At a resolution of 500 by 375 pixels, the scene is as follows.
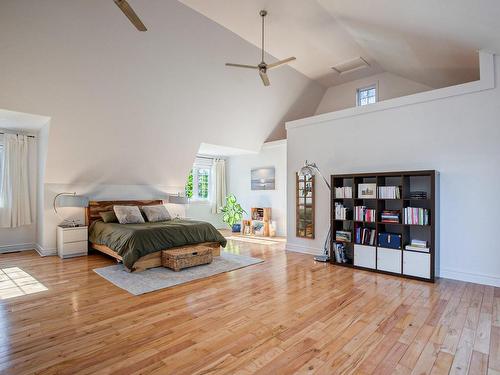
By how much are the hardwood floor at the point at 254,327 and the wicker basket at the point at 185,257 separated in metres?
0.71

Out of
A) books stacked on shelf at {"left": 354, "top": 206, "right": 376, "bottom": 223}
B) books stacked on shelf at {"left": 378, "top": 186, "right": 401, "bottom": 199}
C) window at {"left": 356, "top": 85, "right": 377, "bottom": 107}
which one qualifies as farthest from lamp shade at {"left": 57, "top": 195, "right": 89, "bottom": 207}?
window at {"left": 356, "top": 85, "right": 377, "bottom": 107}

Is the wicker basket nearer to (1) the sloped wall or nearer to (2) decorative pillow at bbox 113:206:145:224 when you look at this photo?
(2) decorative pillow at bbox 113:206:145:224

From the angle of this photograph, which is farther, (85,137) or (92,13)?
(85,137)

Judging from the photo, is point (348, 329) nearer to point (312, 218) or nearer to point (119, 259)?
point (312, 218)

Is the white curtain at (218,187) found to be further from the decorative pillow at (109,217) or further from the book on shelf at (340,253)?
the book on shelf at (340,253)

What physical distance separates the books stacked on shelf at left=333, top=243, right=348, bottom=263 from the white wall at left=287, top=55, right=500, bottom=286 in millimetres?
1354

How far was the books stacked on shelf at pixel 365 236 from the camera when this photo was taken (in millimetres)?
4391

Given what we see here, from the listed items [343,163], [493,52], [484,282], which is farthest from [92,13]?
[484,282]

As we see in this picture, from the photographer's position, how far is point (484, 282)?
3.69 meters

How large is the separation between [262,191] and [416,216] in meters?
4.71

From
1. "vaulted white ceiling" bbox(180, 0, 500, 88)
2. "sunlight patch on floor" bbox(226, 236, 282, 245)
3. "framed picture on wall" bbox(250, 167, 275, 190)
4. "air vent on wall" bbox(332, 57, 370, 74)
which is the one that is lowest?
"sunlight patch on floor" bbox(226, 236, 282, 245)

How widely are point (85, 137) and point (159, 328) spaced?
4.08 meters

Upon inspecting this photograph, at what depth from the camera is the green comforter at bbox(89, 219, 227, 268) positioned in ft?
14.0

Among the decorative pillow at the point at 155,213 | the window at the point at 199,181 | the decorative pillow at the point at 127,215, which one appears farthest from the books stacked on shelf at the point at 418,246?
the window at the point at 199,181
